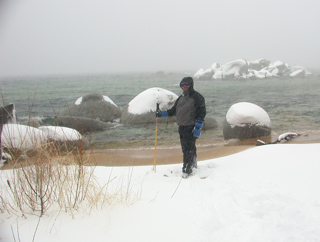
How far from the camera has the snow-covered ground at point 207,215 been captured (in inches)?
96.6

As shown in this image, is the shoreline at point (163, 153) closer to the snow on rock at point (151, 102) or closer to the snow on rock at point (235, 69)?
the snow on rock at point (151, 102)

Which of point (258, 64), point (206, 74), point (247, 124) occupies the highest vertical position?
point (258, 64)

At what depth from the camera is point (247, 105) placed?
9.70 m

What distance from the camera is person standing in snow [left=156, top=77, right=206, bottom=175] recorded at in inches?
171

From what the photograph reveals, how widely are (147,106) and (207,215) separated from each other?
10426 mm

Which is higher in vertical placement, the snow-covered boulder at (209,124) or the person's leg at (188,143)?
the person's leg at (188,143)

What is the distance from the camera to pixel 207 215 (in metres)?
2.80

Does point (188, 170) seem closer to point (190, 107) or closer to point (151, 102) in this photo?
point (190, 107)

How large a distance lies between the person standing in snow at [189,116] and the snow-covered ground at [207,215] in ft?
1.81

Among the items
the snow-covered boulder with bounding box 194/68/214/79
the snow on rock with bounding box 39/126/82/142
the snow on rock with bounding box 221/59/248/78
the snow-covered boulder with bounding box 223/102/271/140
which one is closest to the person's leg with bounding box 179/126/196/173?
the snow on rock with bounding box 39/126/82/142

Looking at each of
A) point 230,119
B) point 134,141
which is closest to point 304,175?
point 230,119

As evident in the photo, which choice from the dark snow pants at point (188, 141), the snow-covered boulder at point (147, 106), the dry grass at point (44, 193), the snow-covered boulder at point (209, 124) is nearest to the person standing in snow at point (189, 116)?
the dark snow pants at point (188, 141)

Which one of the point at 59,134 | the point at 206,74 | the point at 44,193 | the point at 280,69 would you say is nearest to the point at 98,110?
the point at 59,134

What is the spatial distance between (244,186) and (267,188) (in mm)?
297
